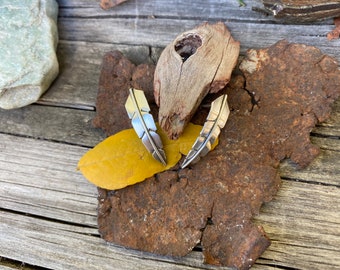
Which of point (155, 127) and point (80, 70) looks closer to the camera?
point (155, 127)

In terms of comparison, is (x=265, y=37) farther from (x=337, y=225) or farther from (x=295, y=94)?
(x=337, y=225)

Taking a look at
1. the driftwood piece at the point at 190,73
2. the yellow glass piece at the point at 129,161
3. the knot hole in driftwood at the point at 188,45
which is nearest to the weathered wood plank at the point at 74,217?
the yellow glass piece at the point at 129,161

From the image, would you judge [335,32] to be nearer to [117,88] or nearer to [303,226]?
[303,226]

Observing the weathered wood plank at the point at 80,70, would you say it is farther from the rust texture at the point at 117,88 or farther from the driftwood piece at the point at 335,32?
the driftwood piece at the point at 335,32

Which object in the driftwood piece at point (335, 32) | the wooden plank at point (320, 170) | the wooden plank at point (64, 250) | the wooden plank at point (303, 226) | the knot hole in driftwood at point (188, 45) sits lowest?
the wooden plank at point (64, 250)

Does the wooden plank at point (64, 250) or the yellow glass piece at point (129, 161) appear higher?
the yellow glass piece at point (129, 161)

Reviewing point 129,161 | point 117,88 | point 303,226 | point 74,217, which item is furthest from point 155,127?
point 303,226
